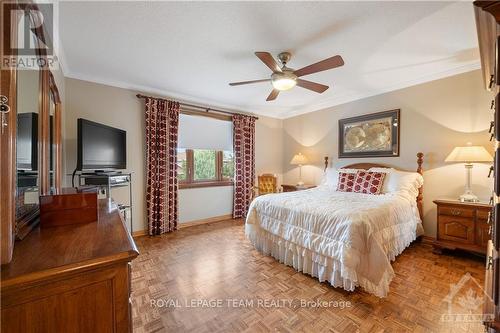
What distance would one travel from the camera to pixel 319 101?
429cm

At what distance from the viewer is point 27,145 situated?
110 cm

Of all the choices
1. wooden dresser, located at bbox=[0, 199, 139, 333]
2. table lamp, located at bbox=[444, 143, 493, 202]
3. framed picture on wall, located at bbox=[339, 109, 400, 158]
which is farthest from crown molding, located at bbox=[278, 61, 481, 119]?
wooden dresser, located at bbox=[0, 199, 139, 333]

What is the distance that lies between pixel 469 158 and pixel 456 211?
2.12ft

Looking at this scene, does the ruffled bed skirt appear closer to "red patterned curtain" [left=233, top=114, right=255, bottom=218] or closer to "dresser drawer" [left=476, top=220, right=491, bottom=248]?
"dresser drawer" [left=476, top=220, right=491, bottom=248]

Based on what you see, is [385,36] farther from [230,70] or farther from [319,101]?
[319,101]

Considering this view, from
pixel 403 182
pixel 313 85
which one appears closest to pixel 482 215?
pixel 403 182

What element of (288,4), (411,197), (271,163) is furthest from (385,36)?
(271,163)

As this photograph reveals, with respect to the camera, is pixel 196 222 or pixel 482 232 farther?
pixel 196 222

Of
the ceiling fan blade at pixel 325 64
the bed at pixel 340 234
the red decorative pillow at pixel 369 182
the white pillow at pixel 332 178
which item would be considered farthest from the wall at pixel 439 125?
the ceiling fan blade at pixel 325 64

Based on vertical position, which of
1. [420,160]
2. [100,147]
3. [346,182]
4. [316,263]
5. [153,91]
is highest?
[153,91]

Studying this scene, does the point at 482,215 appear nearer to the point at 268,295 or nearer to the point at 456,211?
the point at 456,211

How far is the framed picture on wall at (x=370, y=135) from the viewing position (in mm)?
3441

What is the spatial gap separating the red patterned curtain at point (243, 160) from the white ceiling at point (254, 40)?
1261mm

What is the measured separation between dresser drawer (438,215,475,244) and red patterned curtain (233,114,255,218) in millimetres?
3149
